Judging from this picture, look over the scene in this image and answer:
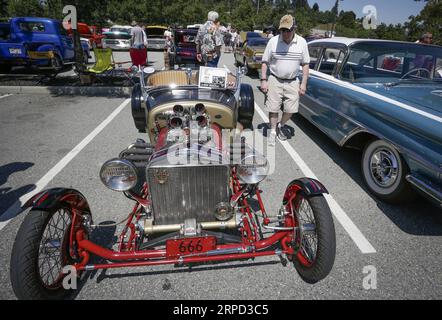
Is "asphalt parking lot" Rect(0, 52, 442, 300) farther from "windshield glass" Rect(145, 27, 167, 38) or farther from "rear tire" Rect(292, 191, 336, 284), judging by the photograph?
"windshield glass" Rect(145, 27, 167, 38)

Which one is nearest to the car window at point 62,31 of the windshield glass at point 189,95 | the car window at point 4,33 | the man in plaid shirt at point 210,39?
the car window at point 4,33

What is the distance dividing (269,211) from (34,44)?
10.3 meters

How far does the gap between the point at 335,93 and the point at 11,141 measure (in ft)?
17.7

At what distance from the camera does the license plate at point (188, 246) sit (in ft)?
6.75

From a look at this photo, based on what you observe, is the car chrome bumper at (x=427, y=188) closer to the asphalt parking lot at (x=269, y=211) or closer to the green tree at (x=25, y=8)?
the asphalt parking lot at (x=269, y=211)

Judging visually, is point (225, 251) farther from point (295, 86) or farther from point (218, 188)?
point (295, 86)

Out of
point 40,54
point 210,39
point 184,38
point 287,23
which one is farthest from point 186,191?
point 184,38

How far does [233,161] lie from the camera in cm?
243

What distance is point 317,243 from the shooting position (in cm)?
216

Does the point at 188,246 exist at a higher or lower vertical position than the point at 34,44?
lower

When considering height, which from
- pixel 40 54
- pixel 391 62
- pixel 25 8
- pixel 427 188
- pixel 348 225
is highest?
pixel 25 8

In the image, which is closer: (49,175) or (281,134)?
(49,175)

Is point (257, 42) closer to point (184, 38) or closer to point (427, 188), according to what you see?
point (184, 38)

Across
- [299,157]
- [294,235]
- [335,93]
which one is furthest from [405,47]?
[294,235]
